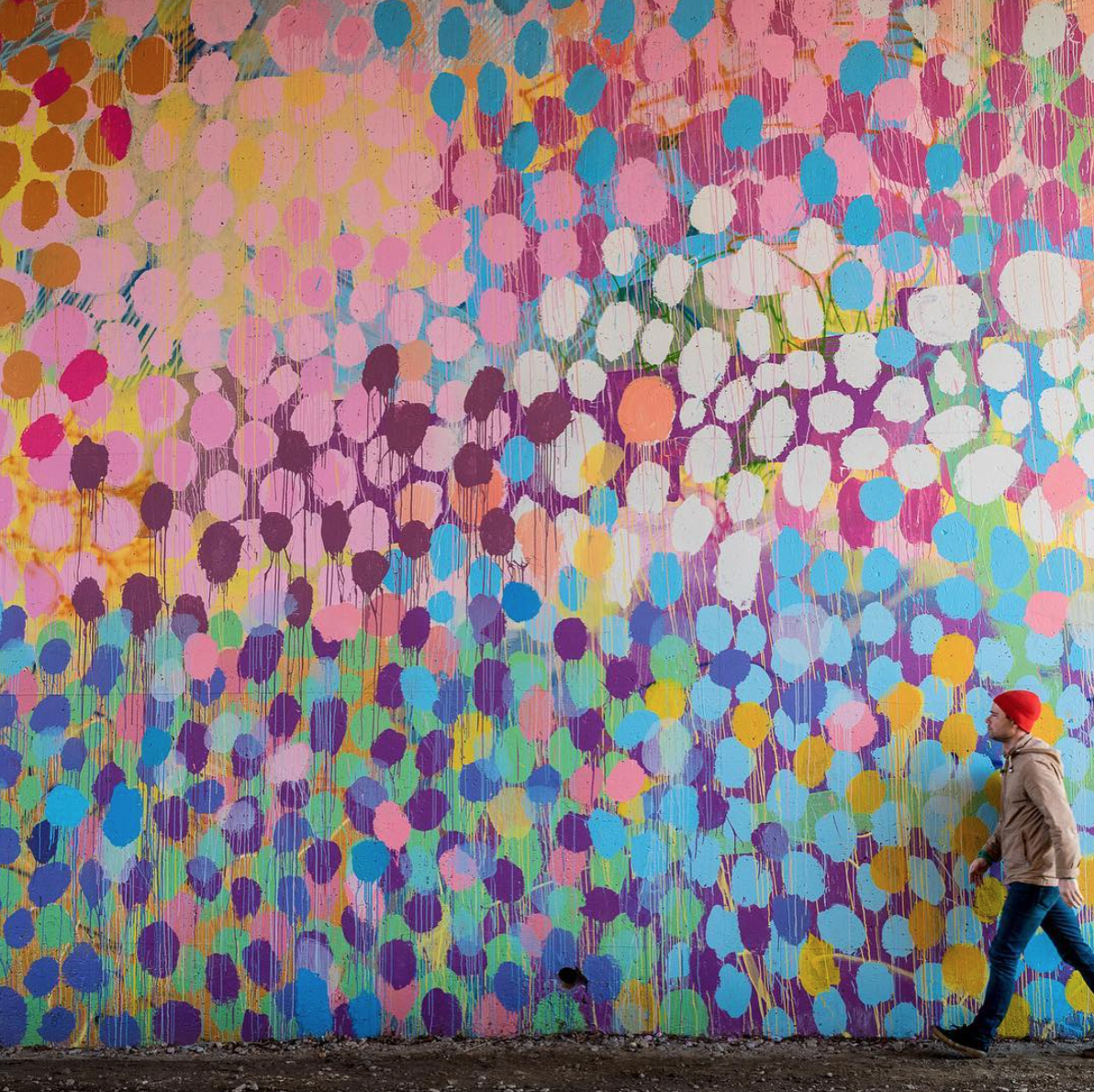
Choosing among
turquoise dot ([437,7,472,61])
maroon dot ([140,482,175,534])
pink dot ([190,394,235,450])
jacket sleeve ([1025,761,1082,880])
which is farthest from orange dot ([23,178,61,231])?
jacket sleeve ([1025,761,1082,880])

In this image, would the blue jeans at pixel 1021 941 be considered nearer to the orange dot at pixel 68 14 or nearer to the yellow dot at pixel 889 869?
the yellow dot at pixel 889 869

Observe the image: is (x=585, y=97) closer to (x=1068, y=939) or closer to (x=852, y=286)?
(x=852, y=286)

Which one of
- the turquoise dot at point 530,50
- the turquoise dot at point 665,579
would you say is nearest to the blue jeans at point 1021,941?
the turquoise dot at point 665,579

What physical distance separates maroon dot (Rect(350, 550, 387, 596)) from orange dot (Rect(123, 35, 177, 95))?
7.58 ft

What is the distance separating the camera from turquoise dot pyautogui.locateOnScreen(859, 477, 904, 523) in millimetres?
4434

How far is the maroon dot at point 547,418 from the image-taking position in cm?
447

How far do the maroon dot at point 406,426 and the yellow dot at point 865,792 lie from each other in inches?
92.7

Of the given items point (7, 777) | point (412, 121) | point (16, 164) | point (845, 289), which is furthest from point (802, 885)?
point (16, 164)

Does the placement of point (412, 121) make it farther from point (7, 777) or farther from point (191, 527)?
point (7, 777)

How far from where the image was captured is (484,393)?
Answer: 448 cm

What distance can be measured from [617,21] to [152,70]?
210cm

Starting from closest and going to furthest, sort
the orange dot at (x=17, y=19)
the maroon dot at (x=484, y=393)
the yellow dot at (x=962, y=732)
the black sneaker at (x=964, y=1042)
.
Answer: the black sneaker at (x=964, y=1042) → the yellow dot at (x=962, y=732) → the maroon dot at (x=484, y=393) → the orange dot at (x=17, y=19)

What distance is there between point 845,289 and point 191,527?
303 centimetres

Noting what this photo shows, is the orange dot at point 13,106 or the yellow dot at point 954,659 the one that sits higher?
the orange dot at point 13,106
